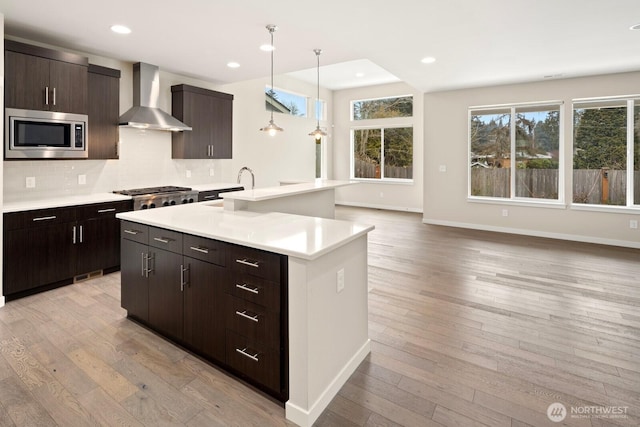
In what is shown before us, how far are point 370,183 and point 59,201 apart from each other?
725 centimetres

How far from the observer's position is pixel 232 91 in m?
6.68

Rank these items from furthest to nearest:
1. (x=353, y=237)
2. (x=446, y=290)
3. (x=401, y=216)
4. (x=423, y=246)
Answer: (x=401, y=216), (x=423, y=246), (x=446, y=290), (x=353, y=237)

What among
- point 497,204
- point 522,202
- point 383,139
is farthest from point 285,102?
point 522,202

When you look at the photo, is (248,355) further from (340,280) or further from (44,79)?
(44,79)

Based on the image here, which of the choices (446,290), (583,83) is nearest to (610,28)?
(583,83)

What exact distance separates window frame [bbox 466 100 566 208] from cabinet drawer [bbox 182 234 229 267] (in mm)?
6068

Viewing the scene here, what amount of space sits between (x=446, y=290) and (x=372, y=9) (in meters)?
2.78

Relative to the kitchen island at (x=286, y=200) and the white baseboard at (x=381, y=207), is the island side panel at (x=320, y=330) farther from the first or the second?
the white baseboard at (x=381, y=207)

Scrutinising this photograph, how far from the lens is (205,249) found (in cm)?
231

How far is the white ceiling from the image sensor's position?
325 centimetres

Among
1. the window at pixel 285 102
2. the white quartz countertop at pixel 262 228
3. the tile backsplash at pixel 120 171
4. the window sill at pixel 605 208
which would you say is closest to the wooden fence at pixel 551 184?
the window sill at pixel 605 208

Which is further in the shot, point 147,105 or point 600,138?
point 600,138

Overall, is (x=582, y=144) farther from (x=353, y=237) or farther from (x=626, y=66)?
(x=353, y=237)

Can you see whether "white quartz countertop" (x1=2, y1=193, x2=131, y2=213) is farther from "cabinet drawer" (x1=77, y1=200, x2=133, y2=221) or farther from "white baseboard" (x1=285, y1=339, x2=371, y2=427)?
"white baseboard" (x1=285, y1=339, x2=371, y2=427)
